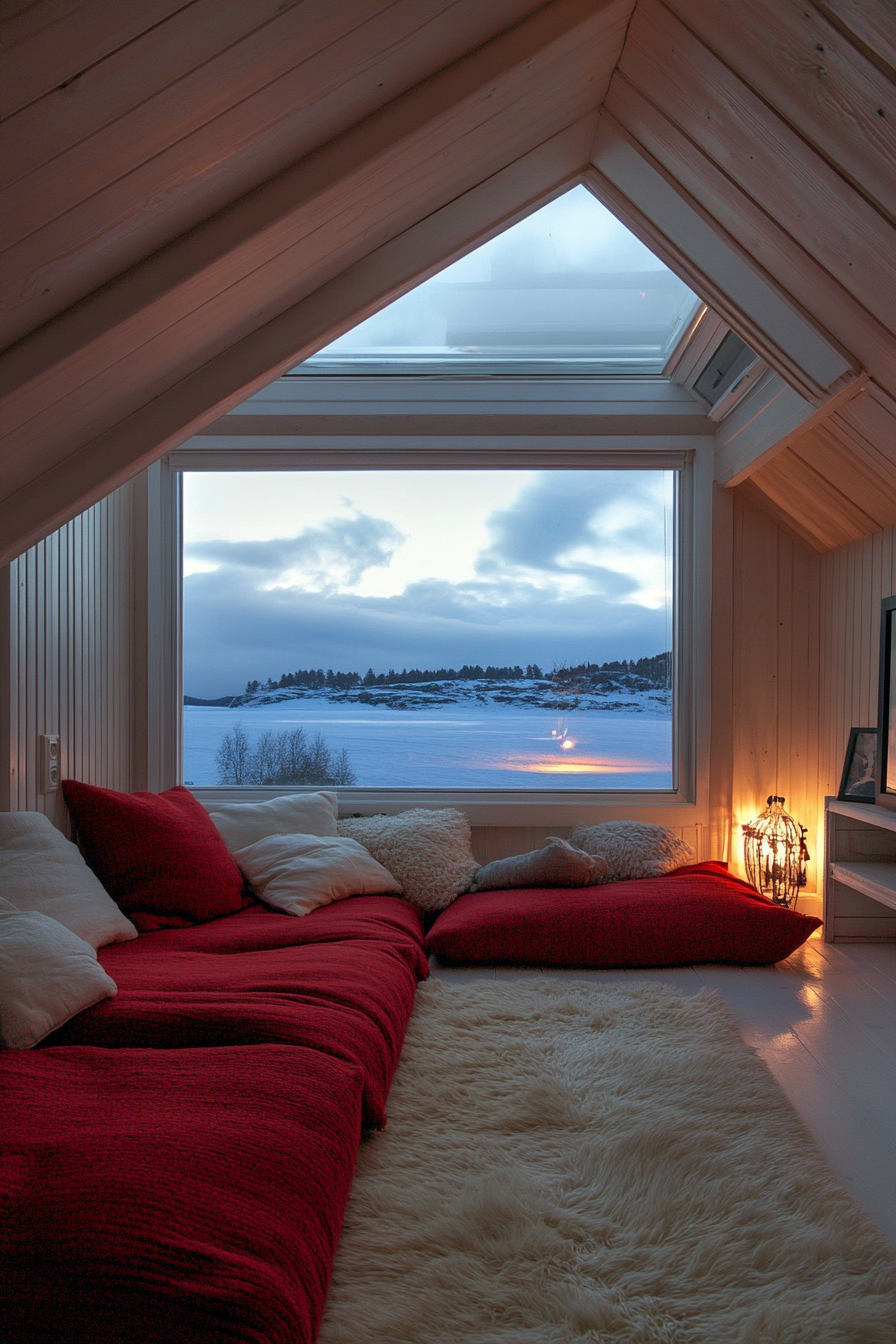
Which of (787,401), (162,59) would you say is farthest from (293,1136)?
(787,401)

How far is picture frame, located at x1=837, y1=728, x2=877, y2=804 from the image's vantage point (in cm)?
337

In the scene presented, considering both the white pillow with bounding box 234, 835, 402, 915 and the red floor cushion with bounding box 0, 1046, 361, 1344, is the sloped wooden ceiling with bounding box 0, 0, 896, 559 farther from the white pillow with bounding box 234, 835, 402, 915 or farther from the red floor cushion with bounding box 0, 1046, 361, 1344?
the white pillow with bounding box 234, 835, 402, 915

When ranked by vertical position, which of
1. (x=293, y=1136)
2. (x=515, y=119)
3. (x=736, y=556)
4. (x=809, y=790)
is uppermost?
(x=515, y=119)

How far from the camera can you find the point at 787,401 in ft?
9.89

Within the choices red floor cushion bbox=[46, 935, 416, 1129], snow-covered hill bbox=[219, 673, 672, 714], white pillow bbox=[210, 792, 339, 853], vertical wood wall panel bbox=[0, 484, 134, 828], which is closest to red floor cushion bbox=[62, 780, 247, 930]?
vertical wood wall panel bbox=[0, 484, 134, 828]

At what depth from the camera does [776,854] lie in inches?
146

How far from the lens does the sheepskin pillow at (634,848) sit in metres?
3.60

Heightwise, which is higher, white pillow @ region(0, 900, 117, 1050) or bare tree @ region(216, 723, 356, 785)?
bare tree @ region(216, 723, 356, 785)

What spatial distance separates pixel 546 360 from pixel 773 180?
1.88m

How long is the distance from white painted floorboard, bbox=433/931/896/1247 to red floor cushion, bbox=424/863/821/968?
0.04 meters

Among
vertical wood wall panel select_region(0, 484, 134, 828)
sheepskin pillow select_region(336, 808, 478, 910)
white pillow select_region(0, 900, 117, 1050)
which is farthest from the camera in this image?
sheepskin pillow select_region(336, 808, 478, 910)

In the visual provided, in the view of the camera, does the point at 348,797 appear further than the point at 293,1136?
Yes

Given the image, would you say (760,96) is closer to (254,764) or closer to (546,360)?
(546,360)

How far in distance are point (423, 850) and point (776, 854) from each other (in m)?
1.42
